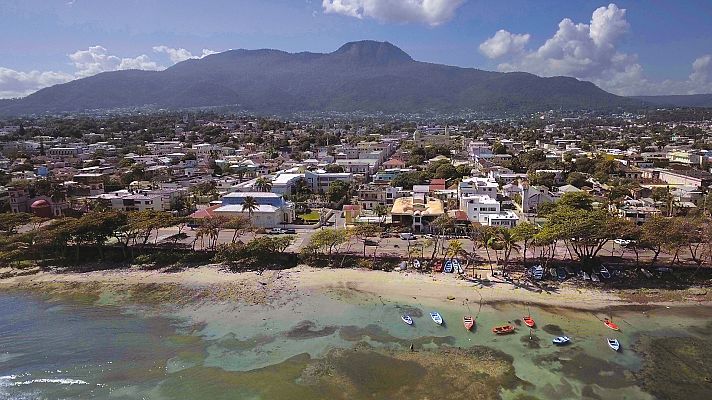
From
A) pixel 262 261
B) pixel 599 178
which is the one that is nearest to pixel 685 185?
pixel 599 178

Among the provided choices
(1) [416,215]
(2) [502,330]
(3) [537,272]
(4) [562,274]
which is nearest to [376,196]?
(1) [416,215]

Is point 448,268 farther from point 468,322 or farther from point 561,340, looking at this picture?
point 561,340

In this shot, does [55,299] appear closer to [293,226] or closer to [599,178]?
[293,226]

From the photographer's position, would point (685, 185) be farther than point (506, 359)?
Yes

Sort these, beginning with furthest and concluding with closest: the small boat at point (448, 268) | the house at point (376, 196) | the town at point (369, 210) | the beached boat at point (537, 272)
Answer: the house at point (376, 196), the town at point (369, 210), the small boat at point (448, 268), the beached boat at point (537, 272)

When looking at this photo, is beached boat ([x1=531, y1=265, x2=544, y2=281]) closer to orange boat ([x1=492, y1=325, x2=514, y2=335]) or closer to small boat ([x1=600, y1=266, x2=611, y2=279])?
small boat ([x1=600, y1=266, x2=611, y2=279])

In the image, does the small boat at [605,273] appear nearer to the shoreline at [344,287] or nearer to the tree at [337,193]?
the shoreline at [344,287]

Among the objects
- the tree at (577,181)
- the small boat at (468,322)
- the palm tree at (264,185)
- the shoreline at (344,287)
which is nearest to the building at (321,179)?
the palm tree at (264,185)

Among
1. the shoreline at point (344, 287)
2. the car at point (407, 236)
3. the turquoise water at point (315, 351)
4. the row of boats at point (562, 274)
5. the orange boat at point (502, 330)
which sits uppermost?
the car at point (407, 236)
